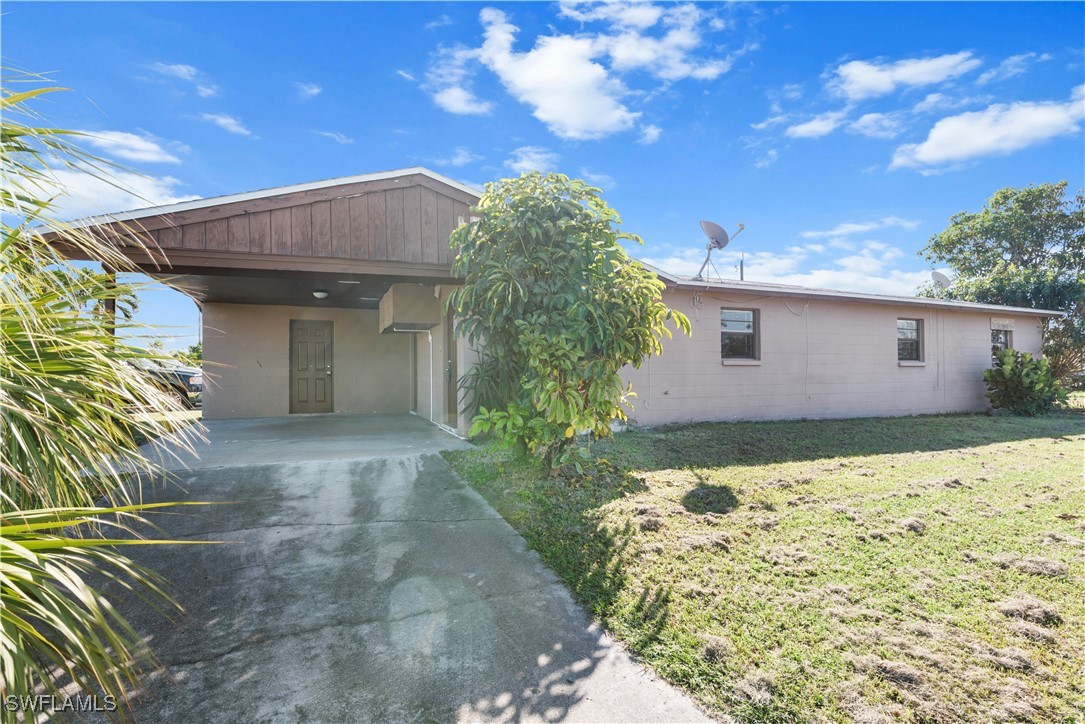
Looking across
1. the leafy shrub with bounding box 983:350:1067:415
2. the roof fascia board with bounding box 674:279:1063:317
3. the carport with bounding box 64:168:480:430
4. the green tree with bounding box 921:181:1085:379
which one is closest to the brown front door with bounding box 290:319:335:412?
the carport with bounding box 64:168:480:430

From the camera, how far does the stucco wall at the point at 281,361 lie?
10375 mm

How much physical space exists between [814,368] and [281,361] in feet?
37.4

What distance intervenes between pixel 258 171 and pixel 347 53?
8.00ft

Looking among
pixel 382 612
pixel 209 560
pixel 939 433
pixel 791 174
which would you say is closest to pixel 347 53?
pixel 209 560

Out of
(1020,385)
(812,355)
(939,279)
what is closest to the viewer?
(812,355)

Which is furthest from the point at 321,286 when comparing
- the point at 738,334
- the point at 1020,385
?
the point at 1020,385

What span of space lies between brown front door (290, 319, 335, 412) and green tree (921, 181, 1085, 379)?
830 inches

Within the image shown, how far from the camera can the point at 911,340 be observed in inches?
458

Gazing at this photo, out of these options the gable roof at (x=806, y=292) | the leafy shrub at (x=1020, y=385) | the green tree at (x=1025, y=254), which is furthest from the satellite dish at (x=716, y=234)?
the green tree at (x=1025, y=254)

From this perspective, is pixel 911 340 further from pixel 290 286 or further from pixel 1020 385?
pixel 290 286

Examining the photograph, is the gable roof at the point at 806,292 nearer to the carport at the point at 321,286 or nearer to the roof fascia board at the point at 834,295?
the roof fascia board at the point at 834,295

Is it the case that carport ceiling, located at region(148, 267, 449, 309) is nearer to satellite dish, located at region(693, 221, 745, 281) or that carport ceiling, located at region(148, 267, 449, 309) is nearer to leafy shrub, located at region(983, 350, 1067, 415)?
satellite dish, located at region(693, 221, 745, 281)

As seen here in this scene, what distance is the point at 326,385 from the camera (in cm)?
1131

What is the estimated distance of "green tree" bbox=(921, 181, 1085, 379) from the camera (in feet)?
52.4
